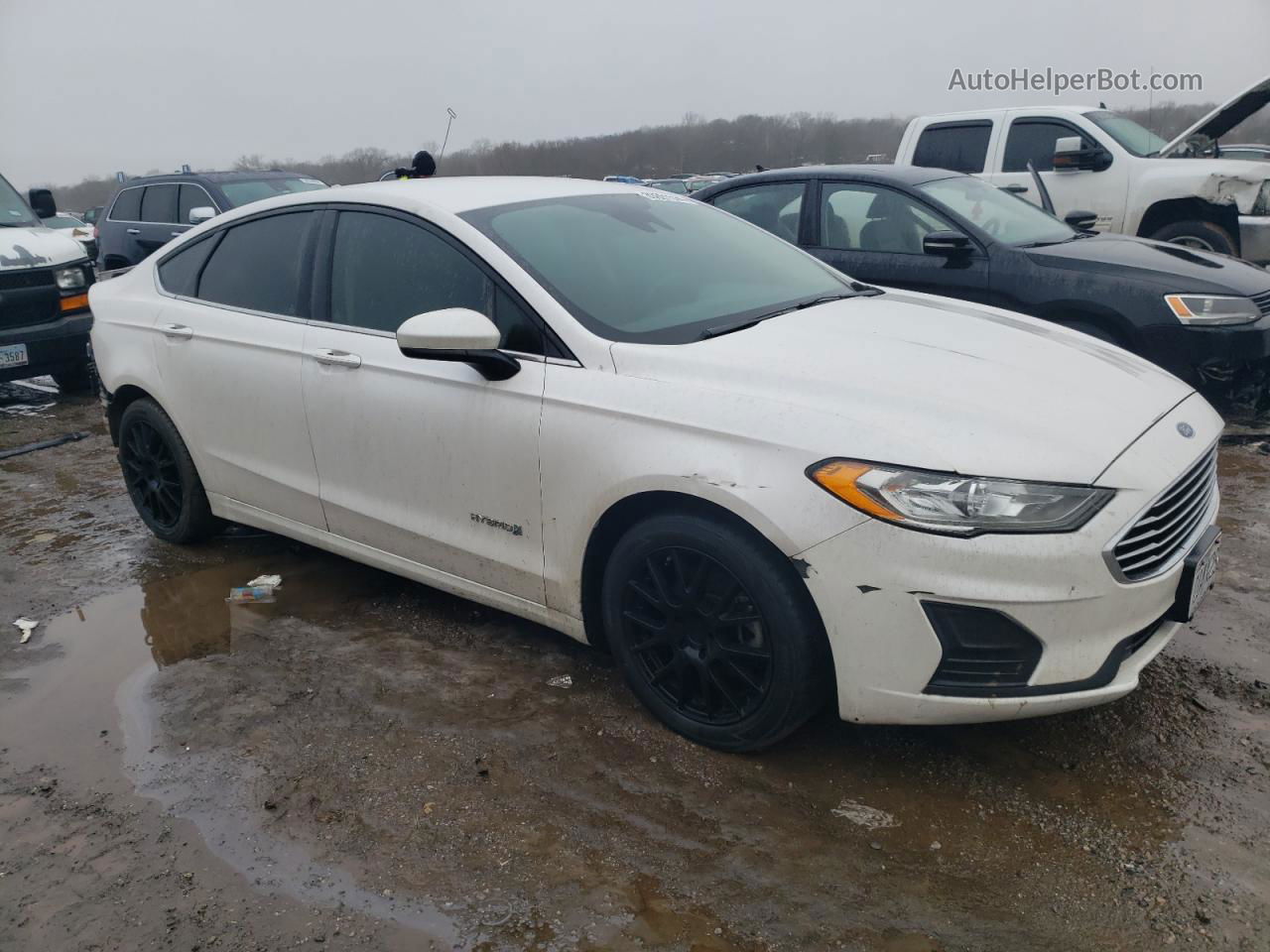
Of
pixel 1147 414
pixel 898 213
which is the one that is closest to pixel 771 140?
pixel 898 213

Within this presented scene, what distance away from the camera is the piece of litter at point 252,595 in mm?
4160

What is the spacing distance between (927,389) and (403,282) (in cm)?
189

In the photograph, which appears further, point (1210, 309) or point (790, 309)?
point (1210, 309)

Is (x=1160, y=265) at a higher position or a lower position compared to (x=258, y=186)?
lower

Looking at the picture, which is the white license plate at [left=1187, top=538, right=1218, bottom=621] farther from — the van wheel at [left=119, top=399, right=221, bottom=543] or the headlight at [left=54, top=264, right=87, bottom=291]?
the headlight at [left=54, top=264, right=87, bottom=291]

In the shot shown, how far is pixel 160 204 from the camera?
1196 centimetres

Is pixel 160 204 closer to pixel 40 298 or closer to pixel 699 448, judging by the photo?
pixel 40 298

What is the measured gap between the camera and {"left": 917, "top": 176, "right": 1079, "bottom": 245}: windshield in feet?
19.4

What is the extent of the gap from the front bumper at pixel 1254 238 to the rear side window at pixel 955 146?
2120 millimetres

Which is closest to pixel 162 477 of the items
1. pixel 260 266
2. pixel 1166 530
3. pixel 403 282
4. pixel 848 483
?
pixel 260 266

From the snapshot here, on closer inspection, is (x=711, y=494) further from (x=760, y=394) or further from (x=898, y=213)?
(x=898, y=213)

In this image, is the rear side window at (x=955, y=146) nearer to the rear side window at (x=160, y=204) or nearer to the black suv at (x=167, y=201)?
the black suv at (x=167, y=201)

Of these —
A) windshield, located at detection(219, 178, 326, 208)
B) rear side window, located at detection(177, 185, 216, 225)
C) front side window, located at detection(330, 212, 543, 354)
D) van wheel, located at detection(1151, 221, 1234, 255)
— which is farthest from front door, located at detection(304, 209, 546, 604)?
rear side window, located at detection(177, 185, 216, 225)

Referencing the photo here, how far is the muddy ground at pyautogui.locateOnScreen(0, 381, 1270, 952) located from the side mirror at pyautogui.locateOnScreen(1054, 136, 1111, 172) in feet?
17.5
